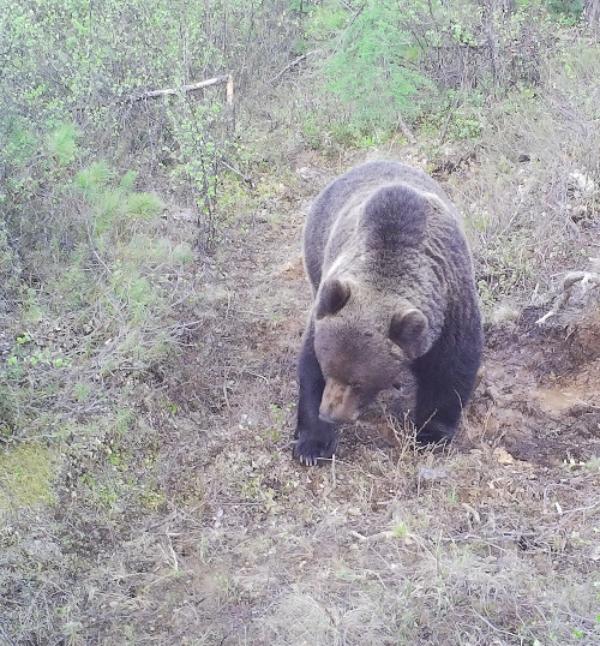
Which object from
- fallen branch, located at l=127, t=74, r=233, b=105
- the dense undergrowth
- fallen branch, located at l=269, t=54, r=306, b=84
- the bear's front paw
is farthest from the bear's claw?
fallen branch, located at l=269, t=54, r=306, b=84

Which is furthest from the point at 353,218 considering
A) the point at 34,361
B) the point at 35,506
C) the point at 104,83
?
the point at 104,83

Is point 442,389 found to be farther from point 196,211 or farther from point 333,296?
point 196,211

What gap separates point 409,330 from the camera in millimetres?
4031

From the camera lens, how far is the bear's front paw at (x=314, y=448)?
488 cm

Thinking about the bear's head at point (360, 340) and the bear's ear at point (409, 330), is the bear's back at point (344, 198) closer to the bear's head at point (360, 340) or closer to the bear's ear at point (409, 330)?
the bear's head at point (360, 340)

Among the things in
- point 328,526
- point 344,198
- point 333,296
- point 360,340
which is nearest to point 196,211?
point 344,198

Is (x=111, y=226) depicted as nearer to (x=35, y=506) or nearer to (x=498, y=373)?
(x=35, y=506)

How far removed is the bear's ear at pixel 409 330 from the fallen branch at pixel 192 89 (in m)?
3.89

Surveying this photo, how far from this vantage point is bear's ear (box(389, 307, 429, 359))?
13.1ft

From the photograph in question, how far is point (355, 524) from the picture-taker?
14.3ft

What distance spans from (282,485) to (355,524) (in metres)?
0.60

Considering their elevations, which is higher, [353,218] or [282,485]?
[353,218]

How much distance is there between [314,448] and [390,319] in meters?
1.21

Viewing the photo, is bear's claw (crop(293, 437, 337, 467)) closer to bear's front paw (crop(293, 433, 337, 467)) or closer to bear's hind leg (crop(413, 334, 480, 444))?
bear's front paw (crop(293, 433, 337, 467))
